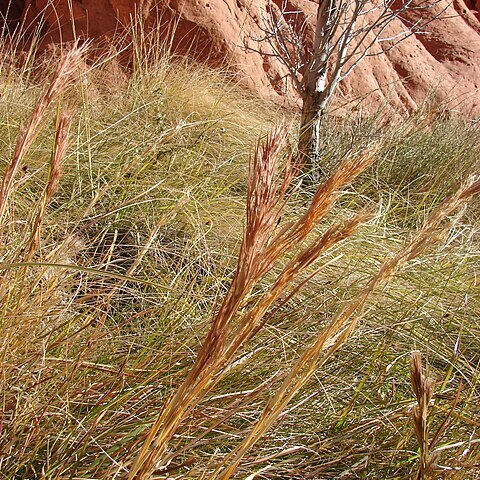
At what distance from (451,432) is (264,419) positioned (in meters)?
0.95

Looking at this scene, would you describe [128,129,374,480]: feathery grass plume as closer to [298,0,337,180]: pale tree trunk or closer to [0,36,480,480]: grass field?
[0,36,480,480]: grass field

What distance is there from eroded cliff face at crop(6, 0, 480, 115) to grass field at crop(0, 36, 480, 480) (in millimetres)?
1961

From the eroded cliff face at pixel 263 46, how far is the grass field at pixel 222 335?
196 cm

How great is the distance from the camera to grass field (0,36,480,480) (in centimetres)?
68

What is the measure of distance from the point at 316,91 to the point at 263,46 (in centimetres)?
269

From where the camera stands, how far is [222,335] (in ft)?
1.98

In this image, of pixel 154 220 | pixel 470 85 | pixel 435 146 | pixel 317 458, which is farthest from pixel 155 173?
pixel 470 85

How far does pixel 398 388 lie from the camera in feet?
5.81

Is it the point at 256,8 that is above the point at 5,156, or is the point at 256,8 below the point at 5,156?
above

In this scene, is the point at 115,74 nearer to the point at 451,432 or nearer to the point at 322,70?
the point at 322,70

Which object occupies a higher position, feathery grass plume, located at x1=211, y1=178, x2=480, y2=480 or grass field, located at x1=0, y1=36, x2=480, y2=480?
feathery grass plume, located at x1=211, y1=178, x2=480, y2=480

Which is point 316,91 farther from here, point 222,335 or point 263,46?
point 222,335

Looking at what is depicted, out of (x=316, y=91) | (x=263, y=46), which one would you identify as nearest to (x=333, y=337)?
(x=316, y=91)

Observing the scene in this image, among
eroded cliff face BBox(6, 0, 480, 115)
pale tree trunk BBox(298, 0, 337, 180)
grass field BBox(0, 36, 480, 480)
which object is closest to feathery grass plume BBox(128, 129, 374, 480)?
grass field BBox(0, 36, 480, 480)
